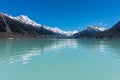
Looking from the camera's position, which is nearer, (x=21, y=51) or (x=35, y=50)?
(x=21, y=51)

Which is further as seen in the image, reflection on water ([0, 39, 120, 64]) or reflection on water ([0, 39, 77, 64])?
reflection on water ([0, 39, 120, 64])

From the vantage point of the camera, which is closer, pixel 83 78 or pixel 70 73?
pixel 83 78

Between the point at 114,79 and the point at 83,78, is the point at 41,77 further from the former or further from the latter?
the point at 114,79

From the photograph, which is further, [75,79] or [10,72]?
[10,72]

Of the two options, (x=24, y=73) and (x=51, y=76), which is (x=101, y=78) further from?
(x=24, y=73)

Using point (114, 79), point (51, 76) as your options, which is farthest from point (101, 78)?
point (51, 76)

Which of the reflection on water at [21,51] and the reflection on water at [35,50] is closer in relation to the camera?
the reflection on water at [21,51]

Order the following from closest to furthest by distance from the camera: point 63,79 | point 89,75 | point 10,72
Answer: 1. point 63,79
2. point 89,75
3. point 10,72

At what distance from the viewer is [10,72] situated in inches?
731

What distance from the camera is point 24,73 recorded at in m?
18.1

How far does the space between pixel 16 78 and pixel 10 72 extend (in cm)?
274

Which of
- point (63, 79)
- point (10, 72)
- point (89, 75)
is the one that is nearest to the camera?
point (63, 79)

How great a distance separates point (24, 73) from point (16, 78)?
78.7 inches

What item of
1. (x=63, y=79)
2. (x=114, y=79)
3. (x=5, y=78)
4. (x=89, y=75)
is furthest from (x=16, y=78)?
(x=114, y=79)
